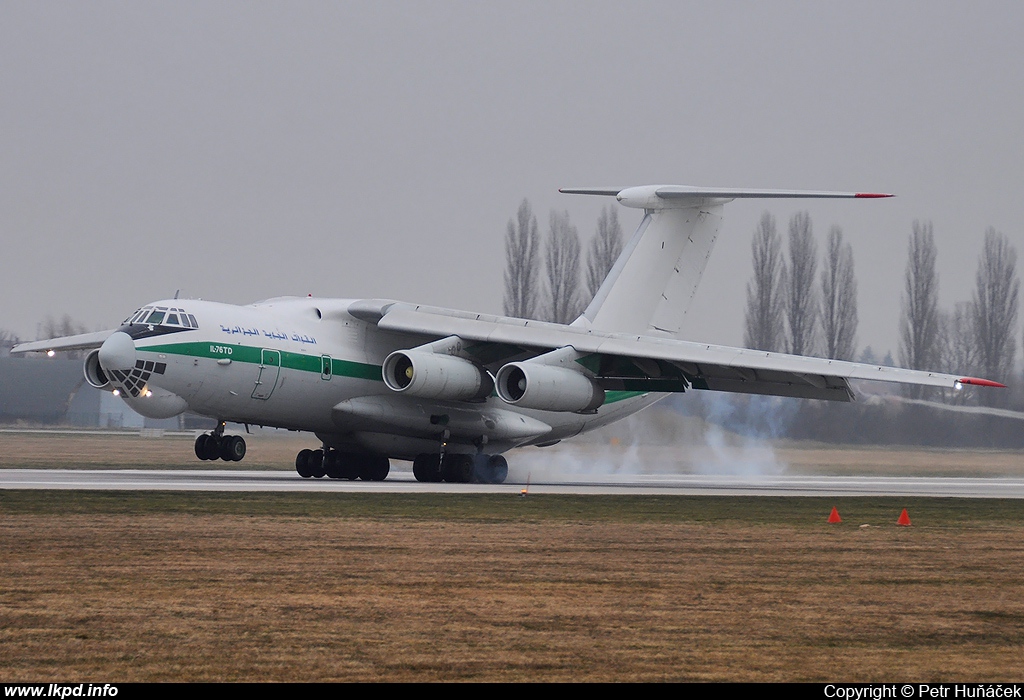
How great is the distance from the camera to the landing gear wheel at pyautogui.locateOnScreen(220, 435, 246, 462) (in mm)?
19438

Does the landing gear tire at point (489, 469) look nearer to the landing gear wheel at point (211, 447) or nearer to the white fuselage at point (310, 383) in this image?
the white fuselage at point (310, 383)

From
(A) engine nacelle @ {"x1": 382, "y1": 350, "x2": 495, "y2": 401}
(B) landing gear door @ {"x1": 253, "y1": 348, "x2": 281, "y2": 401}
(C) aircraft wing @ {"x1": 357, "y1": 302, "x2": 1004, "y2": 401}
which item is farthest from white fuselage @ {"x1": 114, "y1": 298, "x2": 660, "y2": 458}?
(C) aircraft wing @ {"x1": 357, "y1": 302, "x2": 1004, "y2": 401}

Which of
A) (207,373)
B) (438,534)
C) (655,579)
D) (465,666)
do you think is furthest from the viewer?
(207,373)

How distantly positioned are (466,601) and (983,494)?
14.7m

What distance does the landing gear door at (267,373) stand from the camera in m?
20.1

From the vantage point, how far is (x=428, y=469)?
2233 cm

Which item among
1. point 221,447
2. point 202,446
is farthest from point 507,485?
point 202,446

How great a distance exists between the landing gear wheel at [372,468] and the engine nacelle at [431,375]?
2199 mm

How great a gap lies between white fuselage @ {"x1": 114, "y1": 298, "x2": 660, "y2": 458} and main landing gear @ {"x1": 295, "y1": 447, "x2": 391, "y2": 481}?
0.30 meters

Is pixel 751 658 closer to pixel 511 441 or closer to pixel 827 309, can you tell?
pixel 511 441

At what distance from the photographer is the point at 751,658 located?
6.29 metres

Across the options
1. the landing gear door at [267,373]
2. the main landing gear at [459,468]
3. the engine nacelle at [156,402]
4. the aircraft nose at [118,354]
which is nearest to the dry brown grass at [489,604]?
the aircraft nose at [118,354]
